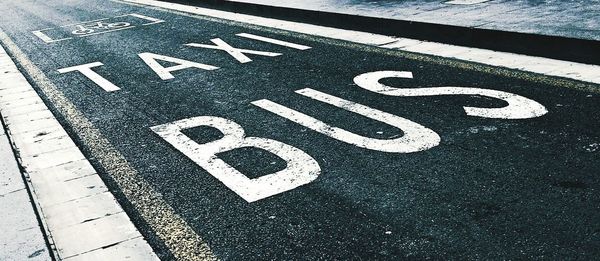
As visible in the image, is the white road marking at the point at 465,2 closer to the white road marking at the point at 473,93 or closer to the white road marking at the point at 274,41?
the white road marking at the point at 274,41

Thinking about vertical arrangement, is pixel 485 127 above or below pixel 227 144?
above

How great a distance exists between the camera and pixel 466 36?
283 inches

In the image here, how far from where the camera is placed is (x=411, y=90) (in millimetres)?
5570

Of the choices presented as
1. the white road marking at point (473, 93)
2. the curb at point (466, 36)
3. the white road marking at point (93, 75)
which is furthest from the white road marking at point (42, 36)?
the white road marking at point (473, 93)

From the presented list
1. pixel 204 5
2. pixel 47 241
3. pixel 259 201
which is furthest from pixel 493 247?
pixel 204 5

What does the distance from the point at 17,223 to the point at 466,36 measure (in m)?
5.43

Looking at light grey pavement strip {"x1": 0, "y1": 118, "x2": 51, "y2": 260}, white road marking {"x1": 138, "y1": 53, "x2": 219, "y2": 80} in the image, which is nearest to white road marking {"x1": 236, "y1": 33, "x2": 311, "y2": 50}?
white road marking {"x1": 138, "y1": 53, "x2": 219, "y2": 80}

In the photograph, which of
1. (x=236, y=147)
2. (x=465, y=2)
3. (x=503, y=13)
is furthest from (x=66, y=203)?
(x=465, y=2)

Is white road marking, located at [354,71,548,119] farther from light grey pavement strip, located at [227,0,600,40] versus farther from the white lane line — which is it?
light grey pavement strip, located at [227,0,600,40]

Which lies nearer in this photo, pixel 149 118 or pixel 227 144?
pixel 227 144

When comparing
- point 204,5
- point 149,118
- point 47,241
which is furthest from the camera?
point 204,5

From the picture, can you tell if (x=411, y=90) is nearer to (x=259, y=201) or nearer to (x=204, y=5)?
(x=259, y=201)

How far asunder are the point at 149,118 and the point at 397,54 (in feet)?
9.95

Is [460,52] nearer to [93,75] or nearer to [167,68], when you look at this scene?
[167,68]
